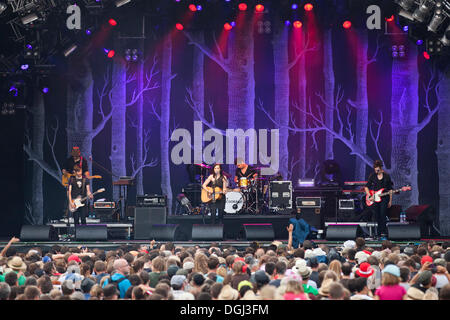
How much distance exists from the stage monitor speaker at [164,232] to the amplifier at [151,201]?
136 centimetres

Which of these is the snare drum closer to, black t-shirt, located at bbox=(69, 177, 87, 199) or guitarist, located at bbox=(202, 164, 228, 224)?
guitarist, located at bbox=(202, 164, 228, 224)

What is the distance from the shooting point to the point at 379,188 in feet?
49.3

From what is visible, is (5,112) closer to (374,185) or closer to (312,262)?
(374,185)

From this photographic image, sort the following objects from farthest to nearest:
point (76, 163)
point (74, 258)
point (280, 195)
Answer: point (280, 195) < point (76, 163) < point (74, 258)

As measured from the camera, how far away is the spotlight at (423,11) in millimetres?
14953

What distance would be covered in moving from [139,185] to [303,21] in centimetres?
631

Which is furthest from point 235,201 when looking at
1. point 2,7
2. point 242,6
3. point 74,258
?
point 74,258

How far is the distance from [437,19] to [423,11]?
1.26ft

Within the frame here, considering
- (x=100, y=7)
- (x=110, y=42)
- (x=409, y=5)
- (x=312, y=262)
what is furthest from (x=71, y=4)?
(x=312, y=262)

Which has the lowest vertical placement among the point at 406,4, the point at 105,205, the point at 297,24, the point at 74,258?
the point at 74,258

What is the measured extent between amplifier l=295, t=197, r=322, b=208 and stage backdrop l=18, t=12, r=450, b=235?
2281mm

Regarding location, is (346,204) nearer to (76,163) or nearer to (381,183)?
(381,183)

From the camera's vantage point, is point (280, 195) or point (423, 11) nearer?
point (423, 11)

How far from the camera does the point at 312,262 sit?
29.3 ft
